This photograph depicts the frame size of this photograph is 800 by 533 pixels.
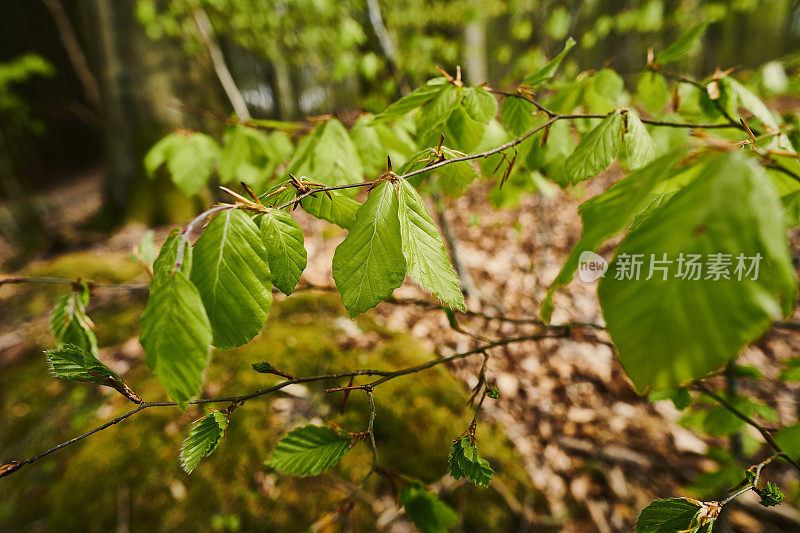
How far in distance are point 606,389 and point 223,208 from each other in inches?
112

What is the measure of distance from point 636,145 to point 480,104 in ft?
1.12

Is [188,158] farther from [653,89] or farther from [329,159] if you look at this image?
[653,89]

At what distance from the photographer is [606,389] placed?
2.42m

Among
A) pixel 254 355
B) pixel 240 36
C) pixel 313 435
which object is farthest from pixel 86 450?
pixel 240 36

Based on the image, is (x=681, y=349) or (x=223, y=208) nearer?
(x=681, y=349)

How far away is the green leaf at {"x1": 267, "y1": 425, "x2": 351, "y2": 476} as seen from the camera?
72 centimetres

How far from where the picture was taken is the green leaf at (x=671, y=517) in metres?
0.59

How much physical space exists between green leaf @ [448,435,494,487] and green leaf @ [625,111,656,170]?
68cm

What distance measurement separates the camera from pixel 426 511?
857mm

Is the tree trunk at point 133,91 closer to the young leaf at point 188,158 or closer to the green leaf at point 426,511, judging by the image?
the young leaf at point 188,158

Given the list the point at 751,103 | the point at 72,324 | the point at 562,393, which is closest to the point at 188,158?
the point at 72,324

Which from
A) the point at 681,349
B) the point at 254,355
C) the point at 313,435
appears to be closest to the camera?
the point at 681,349

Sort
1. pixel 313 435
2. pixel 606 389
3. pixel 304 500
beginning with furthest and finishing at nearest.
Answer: pixel 606 389 → pixel 304 500 → pixel 313 435

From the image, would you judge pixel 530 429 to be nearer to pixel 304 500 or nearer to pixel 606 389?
pixel 606 389
